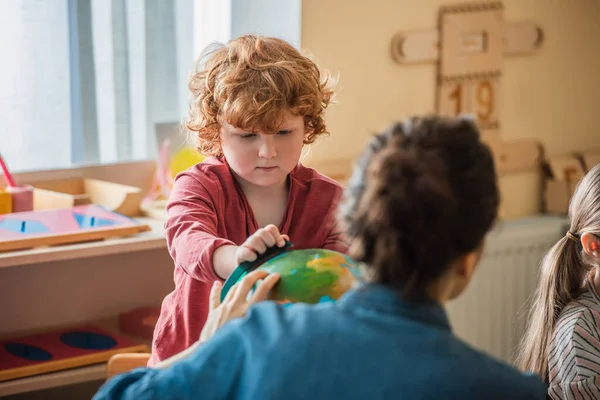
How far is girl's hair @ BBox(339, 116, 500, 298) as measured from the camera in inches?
38.2

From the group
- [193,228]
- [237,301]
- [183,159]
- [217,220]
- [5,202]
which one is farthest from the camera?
[183,159]

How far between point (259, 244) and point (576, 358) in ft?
2.23

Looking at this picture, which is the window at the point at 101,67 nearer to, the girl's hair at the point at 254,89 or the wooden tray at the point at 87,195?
the wooden tray at the point at 87,195

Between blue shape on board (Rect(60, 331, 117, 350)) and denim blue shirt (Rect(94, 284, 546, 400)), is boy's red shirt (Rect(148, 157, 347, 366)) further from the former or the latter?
blue shape on board (Rect(60, 331, 117, 350))

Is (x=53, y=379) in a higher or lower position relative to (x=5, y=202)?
lower

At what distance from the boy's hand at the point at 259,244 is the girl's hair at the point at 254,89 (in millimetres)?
318

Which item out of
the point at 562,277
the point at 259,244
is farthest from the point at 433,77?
the point at 259,244

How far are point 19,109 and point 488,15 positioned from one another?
1591 mm

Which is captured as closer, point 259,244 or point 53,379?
point 259,244

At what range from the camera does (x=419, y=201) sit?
3.17 feet

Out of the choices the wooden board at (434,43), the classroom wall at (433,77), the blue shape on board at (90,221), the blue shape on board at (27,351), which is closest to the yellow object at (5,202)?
the blue shape on board at (90,221)

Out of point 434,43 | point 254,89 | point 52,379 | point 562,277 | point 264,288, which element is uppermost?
point 434,43

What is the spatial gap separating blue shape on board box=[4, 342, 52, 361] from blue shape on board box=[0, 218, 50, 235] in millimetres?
344

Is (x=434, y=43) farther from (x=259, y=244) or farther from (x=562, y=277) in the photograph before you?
(x=259, y=244)
